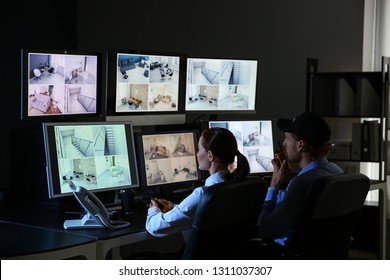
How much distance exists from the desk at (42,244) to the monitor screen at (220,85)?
5.13 feet

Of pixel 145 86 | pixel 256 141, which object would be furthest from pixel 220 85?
pixel 145 86

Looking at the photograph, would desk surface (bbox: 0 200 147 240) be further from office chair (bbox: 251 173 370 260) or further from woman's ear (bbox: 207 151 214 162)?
office chair (bbox: 251 173 370 260)

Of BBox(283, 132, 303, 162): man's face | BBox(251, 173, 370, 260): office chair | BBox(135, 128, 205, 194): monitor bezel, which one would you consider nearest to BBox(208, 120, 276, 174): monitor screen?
BBox(135, 128, 205, 194): monitor bezel

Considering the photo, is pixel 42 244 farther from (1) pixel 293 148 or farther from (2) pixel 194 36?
(2) pixel 194 36

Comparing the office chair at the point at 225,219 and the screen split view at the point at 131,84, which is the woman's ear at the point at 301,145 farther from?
the screen split view at the point at 131,84

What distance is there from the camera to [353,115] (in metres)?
6.13

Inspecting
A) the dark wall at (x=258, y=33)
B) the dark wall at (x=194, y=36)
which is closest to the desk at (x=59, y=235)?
the dark wall at (x=194, y=36)

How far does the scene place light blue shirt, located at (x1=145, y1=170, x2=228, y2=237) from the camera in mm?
3076

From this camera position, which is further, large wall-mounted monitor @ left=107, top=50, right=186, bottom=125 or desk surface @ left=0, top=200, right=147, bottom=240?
large wall-mounted monitor @ left=107, top=50, right=186, bottom=125

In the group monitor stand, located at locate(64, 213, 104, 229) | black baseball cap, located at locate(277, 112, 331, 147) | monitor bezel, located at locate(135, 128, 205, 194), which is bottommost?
monitor stand, located at locate(64, 213, 104, 229)

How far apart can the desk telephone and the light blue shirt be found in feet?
0.53

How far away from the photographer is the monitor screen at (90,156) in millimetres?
3408
